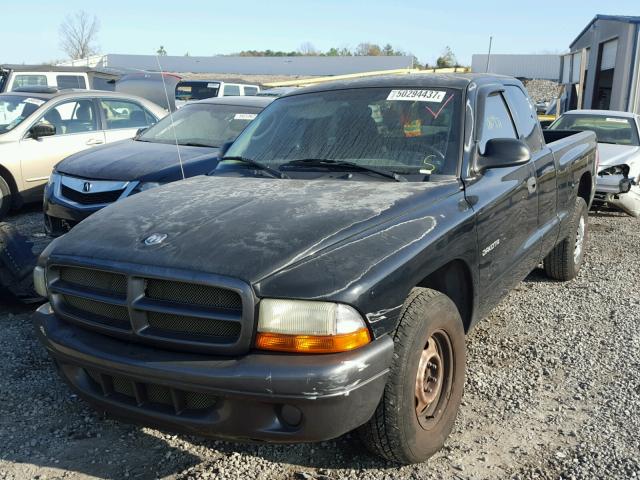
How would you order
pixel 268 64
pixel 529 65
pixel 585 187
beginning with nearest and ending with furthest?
pixel 585 187, pixel 268 64, pixel 529 65

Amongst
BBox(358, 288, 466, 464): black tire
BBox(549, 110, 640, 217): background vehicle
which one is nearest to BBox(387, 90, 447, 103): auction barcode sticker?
BBox(358, 288, 466, 464): black tire

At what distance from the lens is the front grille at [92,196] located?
591 centimetres

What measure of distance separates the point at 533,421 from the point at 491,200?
125cm

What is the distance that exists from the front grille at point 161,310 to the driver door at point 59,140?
612 cm

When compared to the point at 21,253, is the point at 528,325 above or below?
below

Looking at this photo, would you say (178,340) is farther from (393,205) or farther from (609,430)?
(609,430)

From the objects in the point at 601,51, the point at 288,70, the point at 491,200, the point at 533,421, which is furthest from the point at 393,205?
the point at 288,70

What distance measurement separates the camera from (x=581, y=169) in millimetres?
5371

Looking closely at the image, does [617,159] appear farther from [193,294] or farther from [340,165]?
[193,294]

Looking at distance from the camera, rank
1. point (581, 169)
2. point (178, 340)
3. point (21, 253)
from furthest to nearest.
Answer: point (581, 169) → point (21, 253) → point (178, 340)

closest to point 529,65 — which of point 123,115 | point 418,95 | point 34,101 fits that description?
A: point 123,115

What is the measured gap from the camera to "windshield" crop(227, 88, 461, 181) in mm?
3541

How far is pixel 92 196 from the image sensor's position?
5980mm

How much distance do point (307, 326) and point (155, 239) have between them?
0.85 metres
